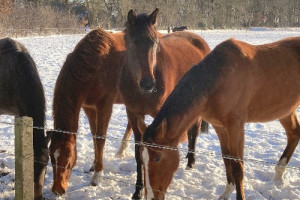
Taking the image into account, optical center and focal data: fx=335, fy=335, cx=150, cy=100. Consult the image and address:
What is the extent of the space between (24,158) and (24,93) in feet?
4.01

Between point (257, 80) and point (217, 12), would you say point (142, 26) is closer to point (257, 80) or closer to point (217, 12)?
point (257, 80)

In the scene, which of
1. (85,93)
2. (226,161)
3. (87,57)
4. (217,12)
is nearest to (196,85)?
(226,161)

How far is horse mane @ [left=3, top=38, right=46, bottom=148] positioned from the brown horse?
297mm

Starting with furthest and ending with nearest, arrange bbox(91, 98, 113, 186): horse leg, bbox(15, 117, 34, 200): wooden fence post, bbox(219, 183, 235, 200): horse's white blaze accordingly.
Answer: bbox(91, 98, 113, 186): horse leg, bbox(219, 183, 235, 200): horse's white blaze, bbox(15, 117, 34, 200): wooden fence post

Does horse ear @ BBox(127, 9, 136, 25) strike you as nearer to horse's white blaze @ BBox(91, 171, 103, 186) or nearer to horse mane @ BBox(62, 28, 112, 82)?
horse mane @ BBox(62, 28, 112, 82)

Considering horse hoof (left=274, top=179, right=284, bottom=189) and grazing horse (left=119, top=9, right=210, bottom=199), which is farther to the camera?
horse hoof (left=274, top=179, right=284, bottom=189)

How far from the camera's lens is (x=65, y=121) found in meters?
3.94

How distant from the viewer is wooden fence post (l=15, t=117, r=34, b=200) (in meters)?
2.57

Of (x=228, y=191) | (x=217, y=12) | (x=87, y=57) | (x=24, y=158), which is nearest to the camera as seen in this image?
(x=24, y=158)

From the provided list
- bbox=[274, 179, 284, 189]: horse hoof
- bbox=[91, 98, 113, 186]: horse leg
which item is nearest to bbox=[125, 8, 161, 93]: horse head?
bbox=[91, 98, 113, 186]: horse leg

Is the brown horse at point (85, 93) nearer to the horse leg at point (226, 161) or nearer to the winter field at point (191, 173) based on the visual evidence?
the winter field at point (191, 173)

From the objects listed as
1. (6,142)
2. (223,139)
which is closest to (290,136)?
(223,139)

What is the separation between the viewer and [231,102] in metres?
3.48

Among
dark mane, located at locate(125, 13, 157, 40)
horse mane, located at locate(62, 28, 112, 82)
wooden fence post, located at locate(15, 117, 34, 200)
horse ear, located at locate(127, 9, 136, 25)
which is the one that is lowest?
wooden fence post, located at locate(15, 117, 34, 200)
